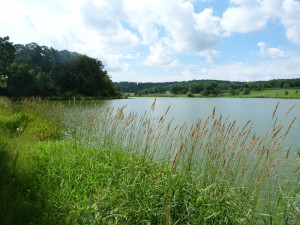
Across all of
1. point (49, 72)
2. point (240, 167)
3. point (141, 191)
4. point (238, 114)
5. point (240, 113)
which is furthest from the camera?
point (49, 72)

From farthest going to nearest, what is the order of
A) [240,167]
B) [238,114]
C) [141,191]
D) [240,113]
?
[240,113] → [238,114] → [240,167] → [141,191]

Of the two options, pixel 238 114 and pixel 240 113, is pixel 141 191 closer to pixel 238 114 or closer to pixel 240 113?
pixel 238 114

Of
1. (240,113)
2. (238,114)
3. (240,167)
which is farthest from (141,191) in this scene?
(240,113)

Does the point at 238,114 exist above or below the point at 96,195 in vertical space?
below

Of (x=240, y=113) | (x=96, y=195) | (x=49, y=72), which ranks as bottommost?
(x=240, y=113)

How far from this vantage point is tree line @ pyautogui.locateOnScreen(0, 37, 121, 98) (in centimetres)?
4334

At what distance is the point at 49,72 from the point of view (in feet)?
219

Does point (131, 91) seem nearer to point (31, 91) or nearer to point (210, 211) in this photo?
point (31, 91)

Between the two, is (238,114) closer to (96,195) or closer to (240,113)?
(240,113)

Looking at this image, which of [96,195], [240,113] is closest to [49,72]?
[240,113]

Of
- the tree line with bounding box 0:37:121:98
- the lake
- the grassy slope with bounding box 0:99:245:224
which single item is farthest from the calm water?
the tree line with bounding box 0:37:121:98

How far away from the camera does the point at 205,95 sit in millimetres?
115062

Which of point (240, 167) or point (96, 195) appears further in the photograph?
point (240, 167)

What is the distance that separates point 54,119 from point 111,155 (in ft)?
26.7
